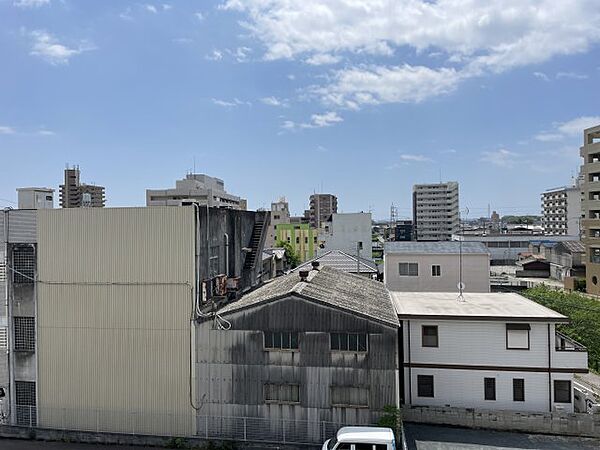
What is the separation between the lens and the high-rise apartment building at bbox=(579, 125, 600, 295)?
50656 millimetres

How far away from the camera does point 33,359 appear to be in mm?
19094

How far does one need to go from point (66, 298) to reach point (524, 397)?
62.4 feet

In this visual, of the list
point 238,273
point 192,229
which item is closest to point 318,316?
point 192,229

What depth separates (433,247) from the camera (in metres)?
36.2

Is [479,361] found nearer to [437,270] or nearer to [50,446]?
[437,270]

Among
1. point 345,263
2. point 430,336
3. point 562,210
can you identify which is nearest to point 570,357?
point 430,336

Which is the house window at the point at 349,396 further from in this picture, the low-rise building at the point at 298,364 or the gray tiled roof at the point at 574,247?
the gray tiled roof at the point at 574,247

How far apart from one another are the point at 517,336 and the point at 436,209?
133 metres

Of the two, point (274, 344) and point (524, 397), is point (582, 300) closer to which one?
point (524, 397)

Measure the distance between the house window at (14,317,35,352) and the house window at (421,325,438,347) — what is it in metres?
16.3

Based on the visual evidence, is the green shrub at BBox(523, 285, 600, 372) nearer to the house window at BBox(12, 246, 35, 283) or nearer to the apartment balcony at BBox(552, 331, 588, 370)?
the apartment balcony at BBox(552, 331, 588, 370)

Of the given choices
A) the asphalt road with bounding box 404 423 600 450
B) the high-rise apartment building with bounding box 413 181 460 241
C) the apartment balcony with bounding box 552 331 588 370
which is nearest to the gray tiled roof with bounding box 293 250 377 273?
the apartment balcony with bounding box 552 331 588 370

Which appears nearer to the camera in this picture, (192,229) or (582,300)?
Result: (192,229)

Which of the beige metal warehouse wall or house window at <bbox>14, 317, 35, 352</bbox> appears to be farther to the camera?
house window at <bbox>14, 317, 35, 352</bbox>
